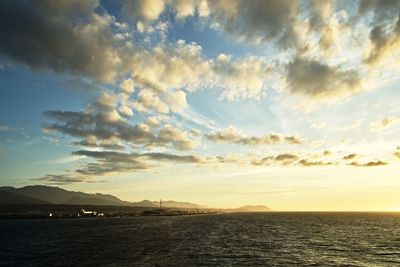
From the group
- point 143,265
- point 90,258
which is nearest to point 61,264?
point 90,258

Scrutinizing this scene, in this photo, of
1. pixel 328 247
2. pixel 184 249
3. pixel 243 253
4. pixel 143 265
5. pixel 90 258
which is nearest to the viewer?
pixel 143 265

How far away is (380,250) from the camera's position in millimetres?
85438

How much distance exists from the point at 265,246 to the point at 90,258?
145 ft

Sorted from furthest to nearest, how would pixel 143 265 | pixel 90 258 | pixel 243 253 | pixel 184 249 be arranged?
pixel 184 249
pixel 243 253
pixel 90 258
pixel 143 265

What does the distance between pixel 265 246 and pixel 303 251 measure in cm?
1139

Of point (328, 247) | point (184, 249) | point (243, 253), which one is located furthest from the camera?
point (328, 247)

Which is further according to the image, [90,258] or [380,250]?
[380,250]

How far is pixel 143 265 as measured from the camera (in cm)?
5984

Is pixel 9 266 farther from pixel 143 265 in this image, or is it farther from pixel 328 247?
pixel 328 247

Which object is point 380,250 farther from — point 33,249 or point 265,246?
point 33,249

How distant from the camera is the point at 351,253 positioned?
3083 inches

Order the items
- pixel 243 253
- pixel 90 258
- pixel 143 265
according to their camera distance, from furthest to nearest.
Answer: pixel 243 253, pixel 90 258, pixel 143 265

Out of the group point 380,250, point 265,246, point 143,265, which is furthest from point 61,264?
point 380,250

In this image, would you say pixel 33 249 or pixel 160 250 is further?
pixel 33 249
